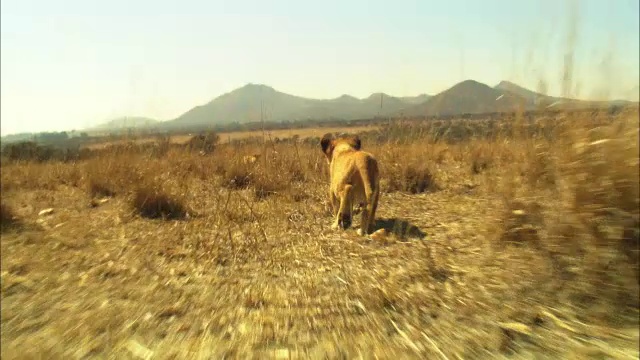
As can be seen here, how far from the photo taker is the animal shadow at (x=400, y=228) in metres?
4.70

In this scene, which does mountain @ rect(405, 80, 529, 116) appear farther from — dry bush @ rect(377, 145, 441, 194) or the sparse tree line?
dry bush @ rect(377, 145, 441, 194)

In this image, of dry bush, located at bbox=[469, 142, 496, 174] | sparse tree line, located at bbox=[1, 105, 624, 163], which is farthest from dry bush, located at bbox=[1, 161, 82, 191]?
dry bush, located at bbox=[469, 142, 496, 174]

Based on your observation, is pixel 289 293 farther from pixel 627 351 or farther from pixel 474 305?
pixel 627 351

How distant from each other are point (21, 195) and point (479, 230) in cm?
651

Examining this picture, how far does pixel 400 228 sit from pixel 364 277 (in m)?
1.42

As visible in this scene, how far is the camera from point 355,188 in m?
5.43

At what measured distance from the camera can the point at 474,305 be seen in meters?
3.06

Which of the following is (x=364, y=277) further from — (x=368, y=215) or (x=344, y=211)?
(x=344, y=211)

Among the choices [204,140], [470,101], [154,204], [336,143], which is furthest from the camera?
[204,140]

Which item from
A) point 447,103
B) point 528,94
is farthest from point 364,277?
point 447,103

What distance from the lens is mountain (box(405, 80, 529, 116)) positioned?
15.2 feet

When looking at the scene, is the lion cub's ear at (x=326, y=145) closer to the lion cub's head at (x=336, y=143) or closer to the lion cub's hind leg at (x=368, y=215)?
the lion cub's head at (x=336, y=143)

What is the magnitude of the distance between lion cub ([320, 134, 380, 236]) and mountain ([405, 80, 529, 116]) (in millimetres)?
1482

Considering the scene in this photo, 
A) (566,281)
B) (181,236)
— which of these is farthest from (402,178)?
(566,281)
